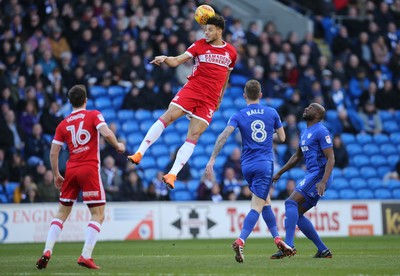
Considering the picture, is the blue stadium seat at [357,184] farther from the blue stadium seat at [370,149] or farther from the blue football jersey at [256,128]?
the blue football jersey at [256,128]

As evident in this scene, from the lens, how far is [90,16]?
986 inches

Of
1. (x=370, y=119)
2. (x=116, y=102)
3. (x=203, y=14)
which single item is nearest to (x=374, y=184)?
(x=370, y=119)

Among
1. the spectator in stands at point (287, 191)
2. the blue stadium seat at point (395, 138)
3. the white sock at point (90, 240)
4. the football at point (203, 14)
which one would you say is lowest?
the spectator in stands at point (287, 191)

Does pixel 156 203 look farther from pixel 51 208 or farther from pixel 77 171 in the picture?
pixel 77 171

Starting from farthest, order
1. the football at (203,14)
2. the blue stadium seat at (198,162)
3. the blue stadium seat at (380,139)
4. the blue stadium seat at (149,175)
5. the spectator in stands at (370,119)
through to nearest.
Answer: the spectator in stands at (370,119)
the blue stadium seat at (380,139)
the blue stadium seat at (198,162)
the blue stadium seat at (149,175)
the football at (203,14)

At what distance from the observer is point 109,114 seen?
24.5 metres

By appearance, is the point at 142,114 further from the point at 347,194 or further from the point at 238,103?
the point at 347,194

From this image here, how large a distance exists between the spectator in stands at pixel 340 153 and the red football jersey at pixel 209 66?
12.3 meters

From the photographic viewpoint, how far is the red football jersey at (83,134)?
11.2m

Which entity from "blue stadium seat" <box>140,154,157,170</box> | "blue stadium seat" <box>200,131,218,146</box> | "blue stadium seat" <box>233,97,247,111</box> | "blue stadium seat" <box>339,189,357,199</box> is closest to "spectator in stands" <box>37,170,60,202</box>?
"blue stadium seat" <box>140,154,157,170</box>

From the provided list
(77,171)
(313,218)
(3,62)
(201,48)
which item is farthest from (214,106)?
(3,62)

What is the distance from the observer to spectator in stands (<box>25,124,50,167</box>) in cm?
2214

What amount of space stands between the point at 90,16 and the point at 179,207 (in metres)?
6.60

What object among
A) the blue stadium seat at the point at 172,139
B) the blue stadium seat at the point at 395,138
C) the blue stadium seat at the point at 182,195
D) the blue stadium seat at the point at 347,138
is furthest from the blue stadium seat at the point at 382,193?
the blue stadium seat at the point at 172,139
